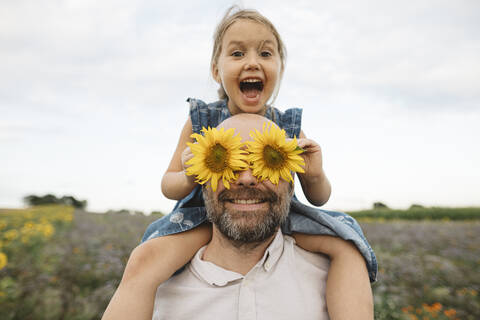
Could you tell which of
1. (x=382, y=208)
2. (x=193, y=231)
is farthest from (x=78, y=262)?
(x=382, y=208)

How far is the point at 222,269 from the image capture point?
231cm

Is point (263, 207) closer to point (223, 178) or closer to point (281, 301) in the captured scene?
point (223, 178)

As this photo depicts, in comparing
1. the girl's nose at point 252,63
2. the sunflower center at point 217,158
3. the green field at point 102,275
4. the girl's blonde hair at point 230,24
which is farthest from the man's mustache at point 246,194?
the green field at point 102,275

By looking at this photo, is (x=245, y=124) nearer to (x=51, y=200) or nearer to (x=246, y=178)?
(x=246, y=178)

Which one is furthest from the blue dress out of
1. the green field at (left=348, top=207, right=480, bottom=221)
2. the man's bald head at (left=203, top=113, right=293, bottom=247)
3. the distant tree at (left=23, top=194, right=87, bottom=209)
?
the green field at (left=348, top=207, right=480, bottom=221)

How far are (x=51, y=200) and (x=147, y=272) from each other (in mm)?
23551

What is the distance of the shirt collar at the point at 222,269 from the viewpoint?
226cm

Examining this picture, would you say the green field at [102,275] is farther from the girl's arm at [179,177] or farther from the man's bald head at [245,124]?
the man's bald head at [245,124]

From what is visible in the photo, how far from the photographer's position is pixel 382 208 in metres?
26.9

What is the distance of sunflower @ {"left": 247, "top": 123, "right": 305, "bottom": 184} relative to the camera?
2121 millimetres

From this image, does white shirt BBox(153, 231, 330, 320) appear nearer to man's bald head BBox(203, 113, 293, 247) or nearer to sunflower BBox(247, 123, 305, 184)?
man's bald head BBox(203, 113, 293, 247)

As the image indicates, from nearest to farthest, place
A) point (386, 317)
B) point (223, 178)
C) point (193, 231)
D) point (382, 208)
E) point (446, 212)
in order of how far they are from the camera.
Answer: point (223, 178)
point (193, 231)
point (386, 317)
point (446, 212)
point (382, 208)

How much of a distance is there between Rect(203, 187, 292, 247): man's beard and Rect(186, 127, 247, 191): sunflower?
0.12 m

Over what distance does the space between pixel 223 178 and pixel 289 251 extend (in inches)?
29.9
